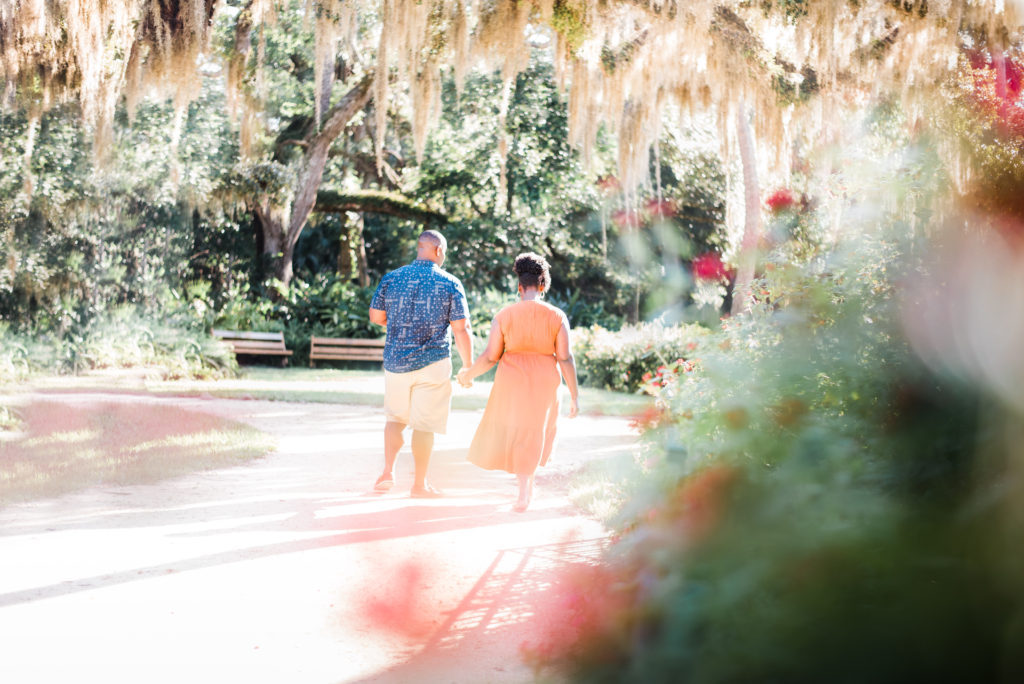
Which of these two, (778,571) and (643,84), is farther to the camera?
(643,84)

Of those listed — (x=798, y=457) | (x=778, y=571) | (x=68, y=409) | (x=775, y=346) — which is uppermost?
(x=775, y=346)

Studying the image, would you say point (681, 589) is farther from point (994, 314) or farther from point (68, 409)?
point (68, 409)

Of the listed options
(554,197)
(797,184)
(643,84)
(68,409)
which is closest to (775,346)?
(643,84)

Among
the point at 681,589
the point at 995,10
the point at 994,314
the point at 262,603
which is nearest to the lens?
the point at 681,589

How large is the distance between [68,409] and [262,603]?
746cm

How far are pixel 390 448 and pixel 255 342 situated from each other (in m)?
14.5

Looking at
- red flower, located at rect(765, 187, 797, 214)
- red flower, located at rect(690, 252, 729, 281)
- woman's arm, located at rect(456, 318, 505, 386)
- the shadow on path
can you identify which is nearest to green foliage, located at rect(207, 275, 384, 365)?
red flower, located at rect(765, 187, 797, 214)

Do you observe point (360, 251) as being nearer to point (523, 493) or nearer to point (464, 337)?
point (464, 337)

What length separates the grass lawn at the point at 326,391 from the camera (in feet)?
44.7

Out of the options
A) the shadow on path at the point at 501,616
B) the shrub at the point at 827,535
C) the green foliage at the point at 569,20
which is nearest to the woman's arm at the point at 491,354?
the shadow on path at the point at 501,616

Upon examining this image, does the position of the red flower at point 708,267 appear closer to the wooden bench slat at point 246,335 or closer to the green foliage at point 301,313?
the green foliage at point 301,313

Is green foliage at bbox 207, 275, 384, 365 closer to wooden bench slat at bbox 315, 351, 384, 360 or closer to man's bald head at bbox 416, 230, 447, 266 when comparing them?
wooden bench slat at bbox 315, 351, 384, 360

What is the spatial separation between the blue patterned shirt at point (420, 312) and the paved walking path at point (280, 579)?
3.31ft

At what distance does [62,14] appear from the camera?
10773 millimetres
